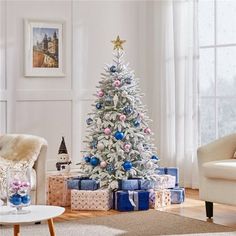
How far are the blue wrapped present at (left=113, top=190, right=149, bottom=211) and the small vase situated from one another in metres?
2.08

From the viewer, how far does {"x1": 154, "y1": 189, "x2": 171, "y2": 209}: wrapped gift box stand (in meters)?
6.23

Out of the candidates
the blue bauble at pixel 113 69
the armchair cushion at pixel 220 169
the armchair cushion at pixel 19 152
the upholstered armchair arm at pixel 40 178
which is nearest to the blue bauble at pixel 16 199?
the armchair cushion at pixel 19 152

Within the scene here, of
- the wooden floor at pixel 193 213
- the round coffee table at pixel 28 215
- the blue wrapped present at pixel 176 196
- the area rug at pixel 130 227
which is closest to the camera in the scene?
the round coffee table at pixel 28 215

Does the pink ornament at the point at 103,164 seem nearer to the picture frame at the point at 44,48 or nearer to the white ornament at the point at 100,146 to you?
the white ornament at the point at 100,146

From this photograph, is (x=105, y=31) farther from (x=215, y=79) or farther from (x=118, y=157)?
(x=118, y=157)

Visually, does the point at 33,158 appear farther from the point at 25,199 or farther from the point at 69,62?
the point at 69,62

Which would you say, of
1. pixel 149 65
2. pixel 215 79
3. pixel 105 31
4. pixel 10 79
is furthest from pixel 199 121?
pixel 10 79

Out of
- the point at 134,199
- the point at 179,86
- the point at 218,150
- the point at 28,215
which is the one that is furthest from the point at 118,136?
the point at 28,215

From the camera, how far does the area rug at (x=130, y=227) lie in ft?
16.8

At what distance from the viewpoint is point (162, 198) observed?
20.6ft

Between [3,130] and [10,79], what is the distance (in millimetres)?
543

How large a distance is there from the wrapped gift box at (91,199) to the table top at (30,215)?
1955mm

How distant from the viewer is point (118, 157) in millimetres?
6297

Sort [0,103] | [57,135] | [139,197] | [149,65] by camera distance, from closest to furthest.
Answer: [139,197], [0,103], [57,135], [149,65]
